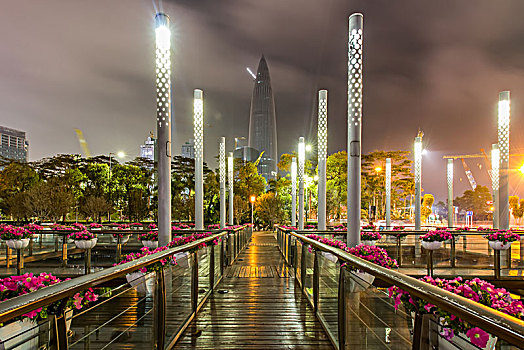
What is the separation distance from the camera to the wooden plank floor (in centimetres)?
371

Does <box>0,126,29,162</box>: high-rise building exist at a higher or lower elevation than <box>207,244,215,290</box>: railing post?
higher

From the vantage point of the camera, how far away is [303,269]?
6148 millimetres

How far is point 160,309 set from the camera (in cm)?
306

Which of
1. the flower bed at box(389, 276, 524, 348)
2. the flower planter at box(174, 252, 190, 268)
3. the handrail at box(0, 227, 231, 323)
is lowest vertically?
the flower planter at box(174, 252, 190, 268)

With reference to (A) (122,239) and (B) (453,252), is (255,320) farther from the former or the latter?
(B) (453,252)

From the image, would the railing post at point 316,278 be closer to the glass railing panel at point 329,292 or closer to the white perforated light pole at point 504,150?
the glass railing panel at point 329,292

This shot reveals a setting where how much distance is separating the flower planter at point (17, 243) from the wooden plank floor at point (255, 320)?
6139mm

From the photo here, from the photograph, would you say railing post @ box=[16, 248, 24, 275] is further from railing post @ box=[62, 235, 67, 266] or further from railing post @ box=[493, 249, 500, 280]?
railing post @ box=[493, 249, 500, 280]

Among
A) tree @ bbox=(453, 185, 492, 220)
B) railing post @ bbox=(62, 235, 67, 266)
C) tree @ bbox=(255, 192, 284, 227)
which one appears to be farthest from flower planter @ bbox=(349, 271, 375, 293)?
tree @ bbox=(453, 185, 492, 220)

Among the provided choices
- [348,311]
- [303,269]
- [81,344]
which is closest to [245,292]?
[303,269]

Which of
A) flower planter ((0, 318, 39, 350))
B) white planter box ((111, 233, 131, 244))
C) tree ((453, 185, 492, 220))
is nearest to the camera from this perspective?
flower planter ((0, 318, 39, 350))

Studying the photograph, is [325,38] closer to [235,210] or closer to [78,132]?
[235,210]

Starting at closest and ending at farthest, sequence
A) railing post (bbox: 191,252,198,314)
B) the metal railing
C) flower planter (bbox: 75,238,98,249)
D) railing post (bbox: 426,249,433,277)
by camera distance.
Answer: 1. the metal railing
2. railing post (bbox: 191,252,198,314)
3. flower planter (bbox: 75,238,98,249)
4. railing post (bbox: 426,249,433,277)

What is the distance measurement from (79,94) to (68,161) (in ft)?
32.6
